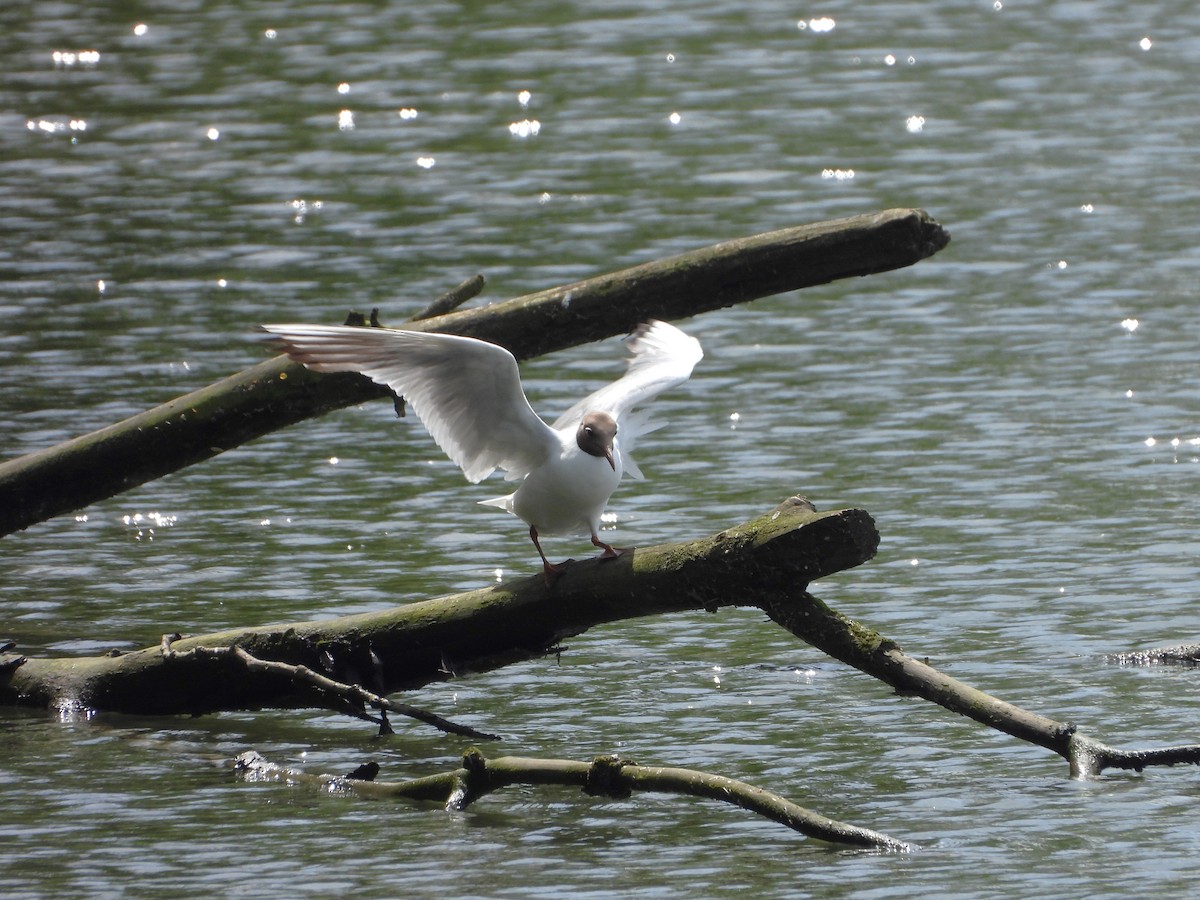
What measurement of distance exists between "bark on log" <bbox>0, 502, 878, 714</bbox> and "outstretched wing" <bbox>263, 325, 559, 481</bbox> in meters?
0.74

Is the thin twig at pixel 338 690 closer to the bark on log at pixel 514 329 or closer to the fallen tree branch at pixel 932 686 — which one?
the bark on log at pixel 514 329

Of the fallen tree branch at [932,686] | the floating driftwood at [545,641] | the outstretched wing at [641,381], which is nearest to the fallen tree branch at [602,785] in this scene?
the floating driftwood at [545,641]

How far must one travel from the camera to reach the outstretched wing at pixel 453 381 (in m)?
9.71

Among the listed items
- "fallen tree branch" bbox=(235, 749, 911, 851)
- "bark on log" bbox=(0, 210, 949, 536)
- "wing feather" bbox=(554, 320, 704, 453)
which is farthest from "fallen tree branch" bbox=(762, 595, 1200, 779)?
"bark on log" bbox=(0, 210, 949, 536)

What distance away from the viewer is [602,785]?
9.07 m

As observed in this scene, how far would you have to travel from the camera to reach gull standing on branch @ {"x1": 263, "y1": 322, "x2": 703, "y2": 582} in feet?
32.0

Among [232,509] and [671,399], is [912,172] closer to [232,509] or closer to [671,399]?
[671,399]

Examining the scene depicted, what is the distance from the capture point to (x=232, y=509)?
15.3 meters

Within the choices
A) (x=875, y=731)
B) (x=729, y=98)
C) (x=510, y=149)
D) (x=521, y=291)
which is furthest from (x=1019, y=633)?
(x=729, y=98)

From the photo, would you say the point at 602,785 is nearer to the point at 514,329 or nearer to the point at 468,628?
the point at 468,628

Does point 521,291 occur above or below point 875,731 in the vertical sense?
above

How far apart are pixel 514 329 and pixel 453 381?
1.04 m

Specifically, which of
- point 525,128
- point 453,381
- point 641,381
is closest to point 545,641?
point 453,381

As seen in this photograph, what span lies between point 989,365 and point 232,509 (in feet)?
20.6
